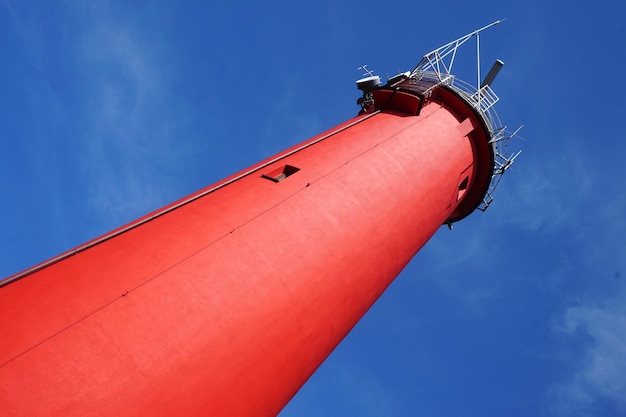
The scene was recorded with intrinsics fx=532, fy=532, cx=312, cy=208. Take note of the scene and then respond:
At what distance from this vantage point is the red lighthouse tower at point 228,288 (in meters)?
4.95

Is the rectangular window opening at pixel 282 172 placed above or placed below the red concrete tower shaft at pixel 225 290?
above

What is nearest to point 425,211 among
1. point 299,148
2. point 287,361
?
point 299,148

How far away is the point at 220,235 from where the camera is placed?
684 centimetres

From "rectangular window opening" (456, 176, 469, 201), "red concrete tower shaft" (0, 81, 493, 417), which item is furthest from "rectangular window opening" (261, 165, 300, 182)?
"rectangular window opening" (456, 176, 469, 201)

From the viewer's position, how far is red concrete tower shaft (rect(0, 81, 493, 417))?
494 centimetres

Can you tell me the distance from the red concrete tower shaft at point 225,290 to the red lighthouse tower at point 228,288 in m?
0.02

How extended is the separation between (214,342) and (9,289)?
2.23 m

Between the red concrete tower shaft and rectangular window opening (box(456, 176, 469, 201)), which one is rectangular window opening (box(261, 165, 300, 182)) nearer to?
the red concrete tower shaft

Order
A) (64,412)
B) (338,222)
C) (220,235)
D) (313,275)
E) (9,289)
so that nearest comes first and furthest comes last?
(64,412), (9,289), (220,235), (313,275), (338,222)

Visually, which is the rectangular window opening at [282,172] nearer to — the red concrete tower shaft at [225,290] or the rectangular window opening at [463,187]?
the red concrete tower shaft at [225,290]

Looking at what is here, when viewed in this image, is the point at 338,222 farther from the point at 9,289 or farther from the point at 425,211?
the point at 9,289

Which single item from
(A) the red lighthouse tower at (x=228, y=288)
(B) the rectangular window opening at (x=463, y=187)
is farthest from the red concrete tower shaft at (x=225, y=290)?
(B) the rectangular window opening at (x=463, y=187)

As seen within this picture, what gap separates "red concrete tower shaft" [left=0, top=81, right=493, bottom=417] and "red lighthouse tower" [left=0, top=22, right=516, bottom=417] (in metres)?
0.02

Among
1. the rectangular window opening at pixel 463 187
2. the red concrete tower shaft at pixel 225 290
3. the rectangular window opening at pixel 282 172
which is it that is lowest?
the red concrete tower shaft at pixel 225 290
